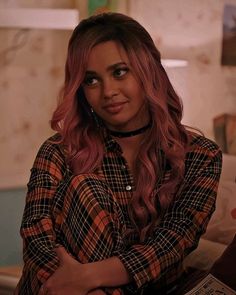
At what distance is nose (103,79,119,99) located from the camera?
3.98ft

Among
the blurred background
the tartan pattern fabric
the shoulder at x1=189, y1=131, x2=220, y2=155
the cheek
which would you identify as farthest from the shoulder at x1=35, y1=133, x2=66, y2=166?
the blurred background

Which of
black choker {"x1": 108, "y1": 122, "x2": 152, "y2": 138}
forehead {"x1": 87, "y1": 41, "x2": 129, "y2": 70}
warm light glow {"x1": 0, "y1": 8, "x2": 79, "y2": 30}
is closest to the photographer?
forehead {"x1": 87, "y1": 41, "x2": 129, "y2": 70}

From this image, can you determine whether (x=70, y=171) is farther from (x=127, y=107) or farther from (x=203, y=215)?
(x=203, y=215)

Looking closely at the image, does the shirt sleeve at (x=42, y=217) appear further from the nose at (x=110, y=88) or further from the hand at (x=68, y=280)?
the nose at (x=110, y=88)

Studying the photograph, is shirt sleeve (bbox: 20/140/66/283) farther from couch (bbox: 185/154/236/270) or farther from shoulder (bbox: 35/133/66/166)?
couch (bbox: 185/154/236/270)

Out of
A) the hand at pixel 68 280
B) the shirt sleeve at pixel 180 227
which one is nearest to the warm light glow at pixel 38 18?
the shirt sleeve at pixel 180 227

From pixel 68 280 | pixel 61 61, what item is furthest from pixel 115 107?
pixel 61 61

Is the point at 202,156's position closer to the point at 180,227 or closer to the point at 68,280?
the point at 180,227

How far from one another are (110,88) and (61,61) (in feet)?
3.20

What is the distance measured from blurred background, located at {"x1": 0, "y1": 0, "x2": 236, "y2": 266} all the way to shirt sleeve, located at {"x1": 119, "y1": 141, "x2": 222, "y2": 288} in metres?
0.80

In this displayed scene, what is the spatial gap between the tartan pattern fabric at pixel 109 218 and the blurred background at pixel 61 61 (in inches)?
30.6

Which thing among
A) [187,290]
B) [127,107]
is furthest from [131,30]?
[187,290]

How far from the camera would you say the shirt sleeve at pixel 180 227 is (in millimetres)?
1092

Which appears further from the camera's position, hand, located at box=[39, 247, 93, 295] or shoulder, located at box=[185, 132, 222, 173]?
shoulder, located at box=[185, 132, 222, 173]
